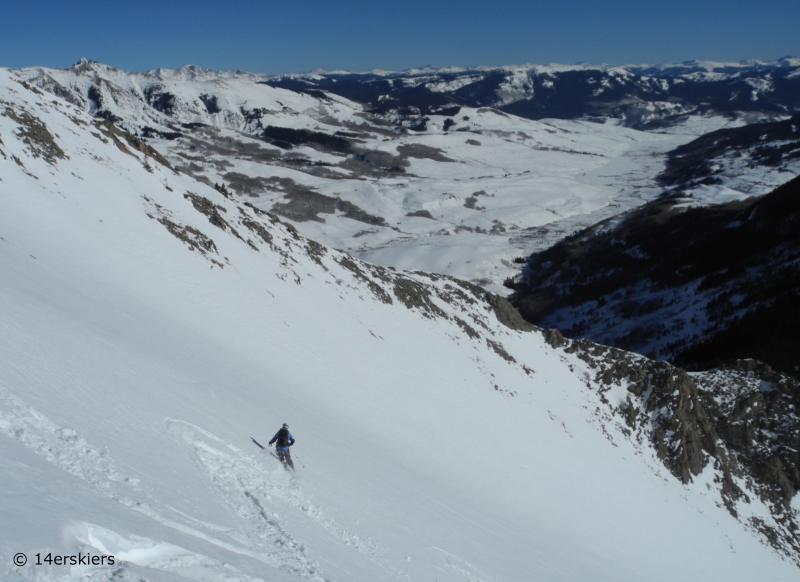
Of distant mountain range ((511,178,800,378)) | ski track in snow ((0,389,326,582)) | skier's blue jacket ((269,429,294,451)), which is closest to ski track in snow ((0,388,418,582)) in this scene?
ski track in snow ((0,389,326,582))

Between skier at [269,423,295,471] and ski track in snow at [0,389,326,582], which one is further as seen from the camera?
skier at [269,423,295,471]

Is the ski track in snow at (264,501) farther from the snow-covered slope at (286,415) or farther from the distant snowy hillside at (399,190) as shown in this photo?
the distant snowy hillside at (399,190)

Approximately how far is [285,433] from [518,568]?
7205 mm

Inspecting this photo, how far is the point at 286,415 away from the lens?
1480 centimetres

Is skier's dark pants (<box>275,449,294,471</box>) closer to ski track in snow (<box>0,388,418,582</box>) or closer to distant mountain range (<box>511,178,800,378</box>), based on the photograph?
ski track in snow (<box>0,388,418,582</box>)

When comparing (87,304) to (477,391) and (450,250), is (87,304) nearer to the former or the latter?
(477,391)

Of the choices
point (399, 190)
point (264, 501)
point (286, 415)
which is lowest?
point (264, 501)

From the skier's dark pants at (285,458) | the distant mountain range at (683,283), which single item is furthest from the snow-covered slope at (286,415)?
the distant mountain range at (683,283)

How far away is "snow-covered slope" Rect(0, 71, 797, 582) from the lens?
723 cm

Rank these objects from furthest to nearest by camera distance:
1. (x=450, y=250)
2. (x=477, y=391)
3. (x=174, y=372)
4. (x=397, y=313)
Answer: (x=450, y=250), (x=397, y=313), (x=477, y=391), (x=174, y=372)

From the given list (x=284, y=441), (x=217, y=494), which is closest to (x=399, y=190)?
(x=284, y=441)

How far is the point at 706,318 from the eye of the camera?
62719 mm

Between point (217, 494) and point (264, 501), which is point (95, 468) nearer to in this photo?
point (217, 494)

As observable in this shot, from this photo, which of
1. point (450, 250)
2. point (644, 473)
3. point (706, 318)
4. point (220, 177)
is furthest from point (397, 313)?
point (220, 177)
